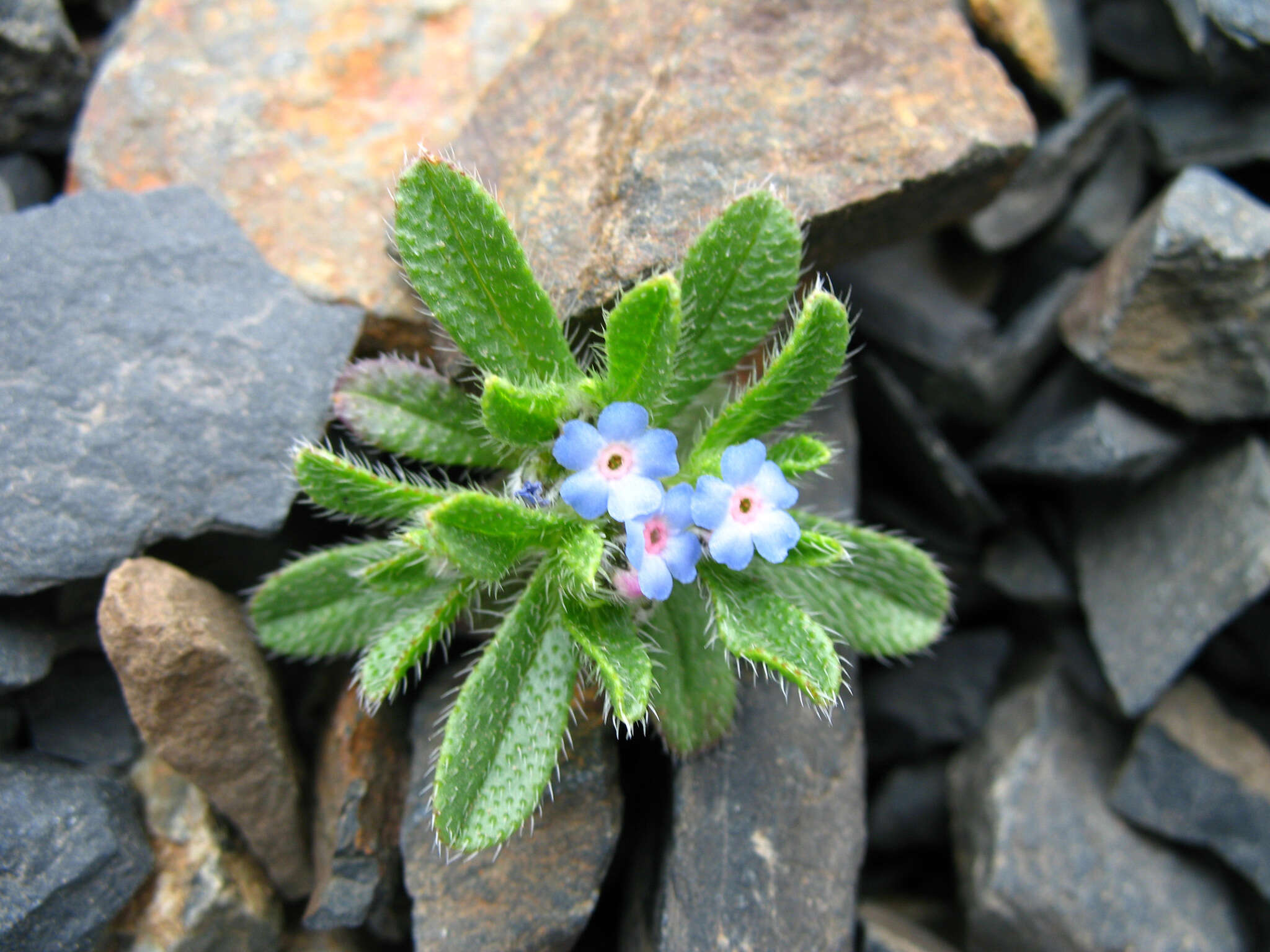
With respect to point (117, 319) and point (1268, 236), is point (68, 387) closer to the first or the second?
point (117, 319)

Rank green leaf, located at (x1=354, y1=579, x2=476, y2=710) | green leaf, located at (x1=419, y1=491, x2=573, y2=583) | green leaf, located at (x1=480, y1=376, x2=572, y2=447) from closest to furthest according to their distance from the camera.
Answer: green leaf, located at (x1=419, y1=491, x2=573, y2=583) < green leaf, located at (x1=480, y1=376, x2=572, y2=447) < green leaf, located at (x1=354, y1=579, x2=476, y2=710)

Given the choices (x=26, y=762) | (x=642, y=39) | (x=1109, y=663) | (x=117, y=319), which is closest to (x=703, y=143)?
(x=642, y=39)

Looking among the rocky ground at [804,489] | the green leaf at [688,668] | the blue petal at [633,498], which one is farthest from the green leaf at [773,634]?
the rocky ground at [804,489]

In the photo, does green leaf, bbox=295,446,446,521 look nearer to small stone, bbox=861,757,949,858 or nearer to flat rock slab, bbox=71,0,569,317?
flat rock slab, bbox=71,0,569,317

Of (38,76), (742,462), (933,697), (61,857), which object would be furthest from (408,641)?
(38,76)

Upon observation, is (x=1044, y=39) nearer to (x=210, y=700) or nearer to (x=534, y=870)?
(x=534, y=870)

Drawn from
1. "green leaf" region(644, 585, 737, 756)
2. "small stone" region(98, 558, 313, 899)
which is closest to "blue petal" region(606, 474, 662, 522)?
"green leaf" region(644, 585, 737, 756)

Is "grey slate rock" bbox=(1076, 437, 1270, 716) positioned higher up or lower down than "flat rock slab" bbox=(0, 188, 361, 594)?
lower down
